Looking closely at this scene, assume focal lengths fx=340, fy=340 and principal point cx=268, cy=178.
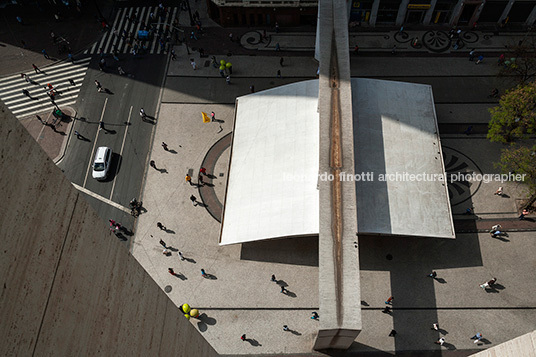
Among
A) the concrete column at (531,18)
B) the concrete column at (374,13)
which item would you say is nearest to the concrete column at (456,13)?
the concrete column at (531,18)

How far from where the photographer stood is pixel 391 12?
150 feet

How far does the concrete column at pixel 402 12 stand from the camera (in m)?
44.5

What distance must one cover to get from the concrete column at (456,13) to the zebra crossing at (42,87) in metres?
48.8

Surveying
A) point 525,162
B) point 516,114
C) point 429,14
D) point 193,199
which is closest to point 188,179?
point 193,199

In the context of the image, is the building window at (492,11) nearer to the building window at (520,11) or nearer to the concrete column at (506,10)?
the concrete column at (506,10)

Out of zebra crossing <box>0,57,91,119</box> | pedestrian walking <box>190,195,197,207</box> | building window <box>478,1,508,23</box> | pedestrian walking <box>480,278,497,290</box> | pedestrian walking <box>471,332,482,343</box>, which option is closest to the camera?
pedestrian walking <box>471,332,482,343</box>

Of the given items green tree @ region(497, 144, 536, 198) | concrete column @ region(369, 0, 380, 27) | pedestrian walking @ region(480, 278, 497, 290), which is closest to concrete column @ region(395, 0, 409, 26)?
concrete column @ region(369, 0, 380, 27)

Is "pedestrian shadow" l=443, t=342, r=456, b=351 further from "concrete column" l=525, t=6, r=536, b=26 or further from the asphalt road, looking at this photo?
"concrete column" l=525, t=6, r=536, b=26

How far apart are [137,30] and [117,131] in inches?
705

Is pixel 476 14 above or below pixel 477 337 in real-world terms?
above

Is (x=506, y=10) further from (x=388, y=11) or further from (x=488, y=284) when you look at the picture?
(x=488, y=284)

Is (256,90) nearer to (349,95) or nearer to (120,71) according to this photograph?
(349,95)

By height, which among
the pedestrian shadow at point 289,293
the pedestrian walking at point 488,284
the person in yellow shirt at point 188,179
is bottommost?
the pedestrian shadow at point 289,293

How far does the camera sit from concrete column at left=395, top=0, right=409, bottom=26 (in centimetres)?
4449
